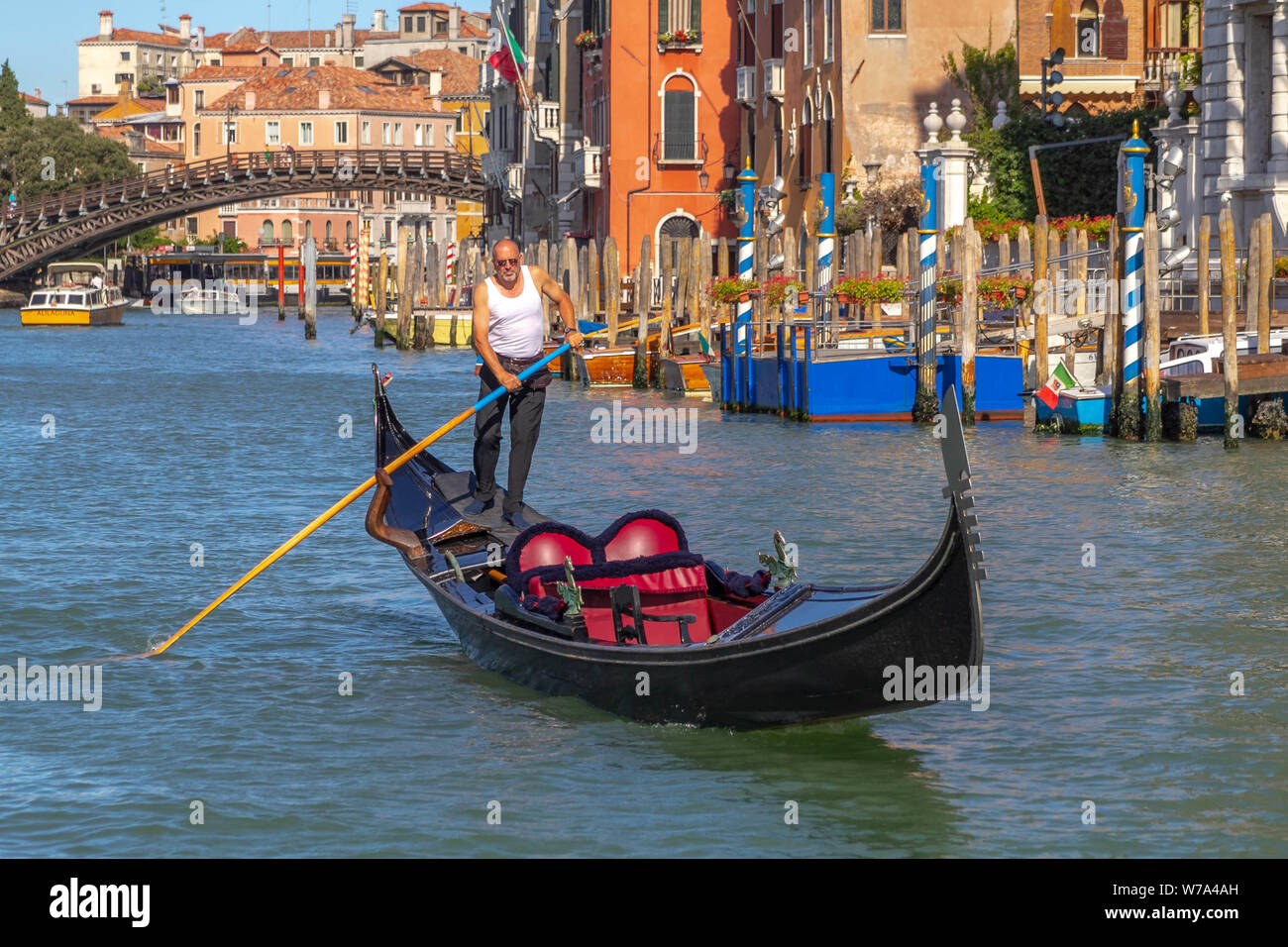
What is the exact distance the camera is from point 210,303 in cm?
6084

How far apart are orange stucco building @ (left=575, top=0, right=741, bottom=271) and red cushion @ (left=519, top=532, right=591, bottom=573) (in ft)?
83.9

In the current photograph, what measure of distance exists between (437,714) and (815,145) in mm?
21716

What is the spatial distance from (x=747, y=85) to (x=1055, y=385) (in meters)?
15.4

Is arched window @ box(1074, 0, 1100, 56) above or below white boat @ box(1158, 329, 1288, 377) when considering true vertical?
above

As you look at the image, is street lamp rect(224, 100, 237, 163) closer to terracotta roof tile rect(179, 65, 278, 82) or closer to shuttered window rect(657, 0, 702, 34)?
terracotta roof tile rect(179, 65, 278, 82)

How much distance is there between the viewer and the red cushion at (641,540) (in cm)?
698

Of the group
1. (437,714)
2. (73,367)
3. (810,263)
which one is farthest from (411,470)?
(73,367)

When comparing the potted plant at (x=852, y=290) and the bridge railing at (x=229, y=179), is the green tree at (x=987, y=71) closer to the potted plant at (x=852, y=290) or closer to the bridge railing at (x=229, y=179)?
the potted plant at (x=852, y=290)

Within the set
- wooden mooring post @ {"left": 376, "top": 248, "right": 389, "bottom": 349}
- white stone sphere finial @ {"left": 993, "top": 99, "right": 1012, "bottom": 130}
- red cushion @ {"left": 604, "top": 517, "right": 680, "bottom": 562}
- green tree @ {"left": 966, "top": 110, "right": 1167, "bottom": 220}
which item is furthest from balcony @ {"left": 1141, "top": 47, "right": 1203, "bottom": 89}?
red cushion @ {"left": 604, "top": 517, "right": 680, "bottom": 562}

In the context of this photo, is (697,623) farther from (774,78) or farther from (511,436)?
(774,78)

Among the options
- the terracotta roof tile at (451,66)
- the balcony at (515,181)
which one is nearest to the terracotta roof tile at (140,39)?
the terracotta roof tile at (451,66)

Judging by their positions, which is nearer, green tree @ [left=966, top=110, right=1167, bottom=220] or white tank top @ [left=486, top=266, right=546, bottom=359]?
white tank top @ [left=486, top=266, right=546, bottom=359]

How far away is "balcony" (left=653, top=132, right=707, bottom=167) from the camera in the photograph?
107ft

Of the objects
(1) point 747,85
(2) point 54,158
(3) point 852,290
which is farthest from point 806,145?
(2) point 54,158
